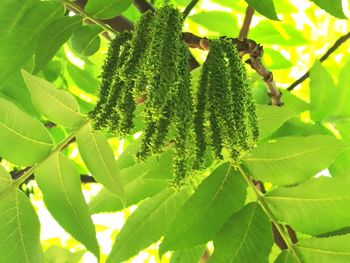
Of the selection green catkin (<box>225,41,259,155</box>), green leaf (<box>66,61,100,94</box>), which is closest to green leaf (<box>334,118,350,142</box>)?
green catkin (<box>225,41,259,155</box>)

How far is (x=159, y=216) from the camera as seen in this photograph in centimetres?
125

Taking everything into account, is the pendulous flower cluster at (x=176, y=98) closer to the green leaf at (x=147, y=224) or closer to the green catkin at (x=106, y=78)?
the green catkin at (x=106, y=78)

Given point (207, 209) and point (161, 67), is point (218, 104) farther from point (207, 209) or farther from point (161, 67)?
point (207, 209)

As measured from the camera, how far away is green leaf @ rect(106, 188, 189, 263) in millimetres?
1222

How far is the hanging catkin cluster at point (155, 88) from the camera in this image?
36.4 inches

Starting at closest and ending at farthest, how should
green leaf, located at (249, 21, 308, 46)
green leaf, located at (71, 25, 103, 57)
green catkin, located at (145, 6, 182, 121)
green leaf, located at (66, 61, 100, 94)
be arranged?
green catkin, located at (145, 6, 182, 121), green leaf, located at (71, 25, 103, 57), green leaf, located at (249, 21, 308, 46), green leaf, located at (66, 61, 100, 94)

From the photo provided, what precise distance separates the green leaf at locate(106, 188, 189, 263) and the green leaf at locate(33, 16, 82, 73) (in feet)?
1.29

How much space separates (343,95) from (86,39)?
75 centimetres

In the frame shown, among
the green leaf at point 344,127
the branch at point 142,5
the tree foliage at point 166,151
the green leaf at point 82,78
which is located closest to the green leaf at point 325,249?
the tree foliage at point 166,151

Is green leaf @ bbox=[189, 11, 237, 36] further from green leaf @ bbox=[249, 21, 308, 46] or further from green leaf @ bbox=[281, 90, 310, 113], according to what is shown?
green leaf @ bbox=[281, 90, 310, 113]

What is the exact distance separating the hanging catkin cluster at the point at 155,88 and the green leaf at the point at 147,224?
309mm

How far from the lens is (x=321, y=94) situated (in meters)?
1.57

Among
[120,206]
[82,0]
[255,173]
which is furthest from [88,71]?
[255,173]

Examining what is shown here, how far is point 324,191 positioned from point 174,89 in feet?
1.36
